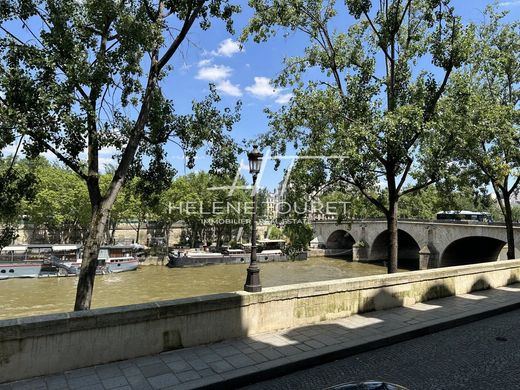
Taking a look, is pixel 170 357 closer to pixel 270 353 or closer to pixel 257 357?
pixel 257 357

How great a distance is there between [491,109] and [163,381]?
517 inches

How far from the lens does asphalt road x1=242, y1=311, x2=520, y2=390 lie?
5375 millimetres

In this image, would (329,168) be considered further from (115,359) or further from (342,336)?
(115,359)

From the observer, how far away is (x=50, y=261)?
34.6 metres

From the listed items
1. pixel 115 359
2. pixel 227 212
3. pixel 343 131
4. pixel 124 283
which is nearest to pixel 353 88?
pixel 343 131

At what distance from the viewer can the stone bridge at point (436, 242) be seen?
38.2 m

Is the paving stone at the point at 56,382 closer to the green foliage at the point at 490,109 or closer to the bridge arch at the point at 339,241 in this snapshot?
the green foliage at the point at 490,109

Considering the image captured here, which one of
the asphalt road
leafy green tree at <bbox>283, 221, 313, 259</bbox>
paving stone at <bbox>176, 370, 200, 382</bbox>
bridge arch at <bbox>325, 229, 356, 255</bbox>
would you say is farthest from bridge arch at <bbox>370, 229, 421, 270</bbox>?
paving stone at <bbox>176, 370, 200, 382</bbox>

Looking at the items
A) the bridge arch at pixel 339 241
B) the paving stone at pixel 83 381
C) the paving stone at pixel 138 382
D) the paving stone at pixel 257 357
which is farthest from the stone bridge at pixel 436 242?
the paving stone at pixel 83 381

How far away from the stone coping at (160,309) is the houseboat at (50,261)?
104ft

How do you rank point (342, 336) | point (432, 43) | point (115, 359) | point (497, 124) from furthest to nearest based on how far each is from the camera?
1. point (497, 124)
2. point (432, 43)
3. point (342, 336)
4. point (115, 359)

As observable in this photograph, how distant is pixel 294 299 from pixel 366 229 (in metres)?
53.0

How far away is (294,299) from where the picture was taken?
7.66m

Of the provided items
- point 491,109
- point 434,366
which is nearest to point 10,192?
point 434,366
